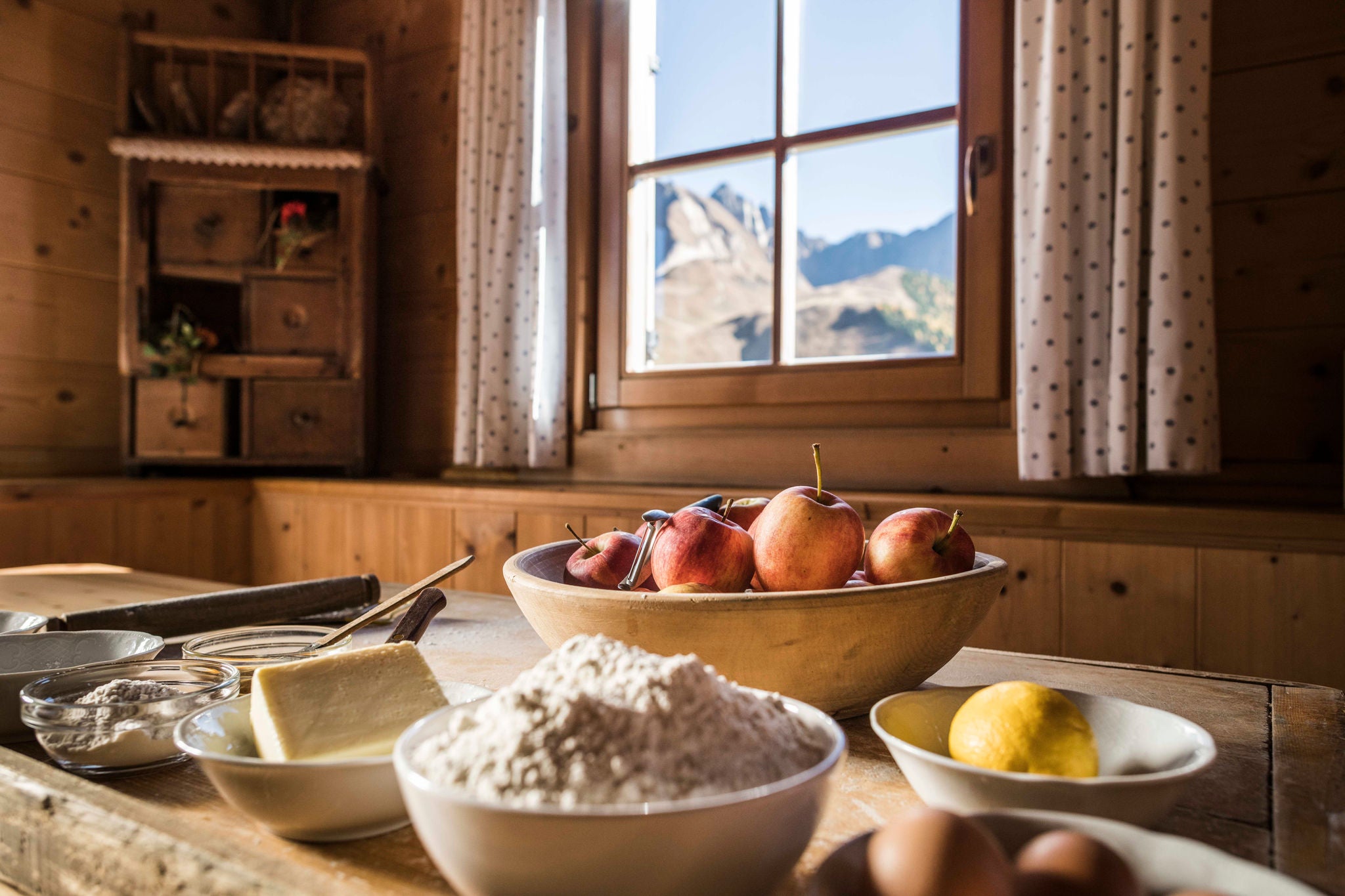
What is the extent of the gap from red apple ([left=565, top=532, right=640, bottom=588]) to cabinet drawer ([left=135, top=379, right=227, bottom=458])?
83.0 inches

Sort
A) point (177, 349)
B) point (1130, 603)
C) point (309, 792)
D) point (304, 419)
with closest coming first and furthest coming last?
point (309, 792) < point (1130, 603) < point (177, 349) < point (304, 419)

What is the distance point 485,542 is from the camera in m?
2.19

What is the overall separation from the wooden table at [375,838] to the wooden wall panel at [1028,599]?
887 mm

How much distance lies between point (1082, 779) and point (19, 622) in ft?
2.78

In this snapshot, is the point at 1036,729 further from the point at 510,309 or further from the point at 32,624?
the point at 510,309

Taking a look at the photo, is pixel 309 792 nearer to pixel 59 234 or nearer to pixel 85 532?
pixel 85 532

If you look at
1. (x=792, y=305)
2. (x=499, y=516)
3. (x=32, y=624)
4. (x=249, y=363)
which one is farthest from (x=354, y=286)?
(x=32, y=624)

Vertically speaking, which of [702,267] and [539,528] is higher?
[702,267]

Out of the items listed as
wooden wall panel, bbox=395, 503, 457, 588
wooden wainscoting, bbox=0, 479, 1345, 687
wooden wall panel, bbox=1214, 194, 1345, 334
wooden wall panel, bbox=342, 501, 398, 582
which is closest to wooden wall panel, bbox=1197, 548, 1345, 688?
wooden wainscoting, bbox=0, 479, 1345, 687

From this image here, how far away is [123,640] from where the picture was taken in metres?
0.69

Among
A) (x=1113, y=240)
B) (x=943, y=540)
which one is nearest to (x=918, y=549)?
(x=943, y=540)

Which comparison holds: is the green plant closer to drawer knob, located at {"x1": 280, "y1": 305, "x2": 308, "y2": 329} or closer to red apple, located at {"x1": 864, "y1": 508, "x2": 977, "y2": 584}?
drawer knob, located at {"x1": 280, "y1": 305, "x2": 308, "y2": 329}

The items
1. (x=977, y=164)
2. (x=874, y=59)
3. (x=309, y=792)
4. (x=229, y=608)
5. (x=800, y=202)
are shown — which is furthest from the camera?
(x=800, y=202)

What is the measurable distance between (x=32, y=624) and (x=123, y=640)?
0.43ft
